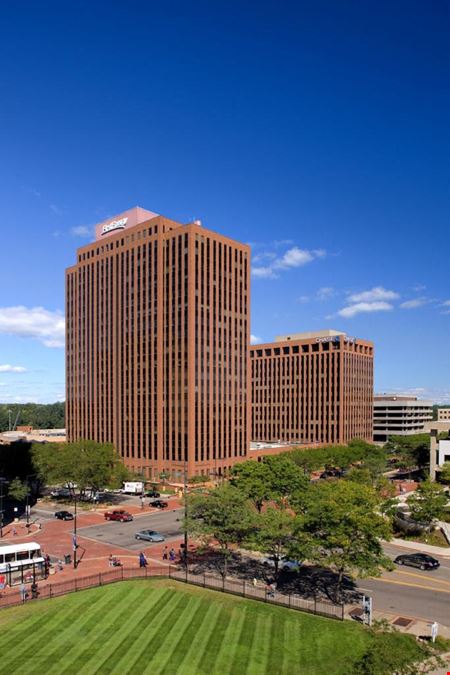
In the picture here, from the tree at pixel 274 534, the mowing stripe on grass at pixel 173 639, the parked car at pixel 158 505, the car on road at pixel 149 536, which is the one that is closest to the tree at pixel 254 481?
the car on road at pixel 149 536

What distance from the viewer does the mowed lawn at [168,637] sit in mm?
31844

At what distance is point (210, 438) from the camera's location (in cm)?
12319

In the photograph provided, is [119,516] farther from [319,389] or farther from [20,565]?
[319,389]

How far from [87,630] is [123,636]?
9.24 feet

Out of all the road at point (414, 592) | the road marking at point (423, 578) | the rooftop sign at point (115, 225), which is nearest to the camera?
the road at point (414, 592)

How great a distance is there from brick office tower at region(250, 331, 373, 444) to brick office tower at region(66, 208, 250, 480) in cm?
5542

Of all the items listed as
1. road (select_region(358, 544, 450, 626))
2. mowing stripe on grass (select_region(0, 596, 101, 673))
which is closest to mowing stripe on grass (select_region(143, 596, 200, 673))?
mowing stripe on grass (select_region(0, 596, 101, 673))

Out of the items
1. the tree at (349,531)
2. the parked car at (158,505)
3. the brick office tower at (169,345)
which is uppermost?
the brick office tower at (169,345)

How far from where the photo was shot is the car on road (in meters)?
65.9

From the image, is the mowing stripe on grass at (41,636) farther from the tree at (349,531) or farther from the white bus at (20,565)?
the tree at (349,531)

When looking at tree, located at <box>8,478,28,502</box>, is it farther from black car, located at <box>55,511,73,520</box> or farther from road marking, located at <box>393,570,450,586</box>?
road marking, located at <box>393,570,450,586</box>

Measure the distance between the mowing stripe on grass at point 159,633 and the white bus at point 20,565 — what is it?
14.2 meters

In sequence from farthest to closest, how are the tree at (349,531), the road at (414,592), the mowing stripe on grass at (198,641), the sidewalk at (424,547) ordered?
the sidewalk at (424,547)
the road at (414,592)
the tree at (349,531)
the mowing stripe on grass at (198,641)

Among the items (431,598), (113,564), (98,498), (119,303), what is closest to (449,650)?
(431,598)
